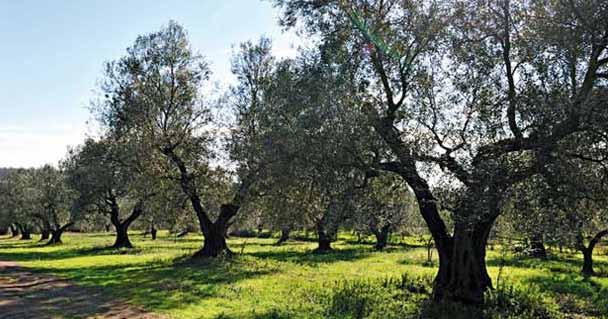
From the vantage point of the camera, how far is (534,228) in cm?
1282

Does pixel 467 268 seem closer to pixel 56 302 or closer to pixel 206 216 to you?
pixel 56 302

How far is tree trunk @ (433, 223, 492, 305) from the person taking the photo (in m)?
16.1

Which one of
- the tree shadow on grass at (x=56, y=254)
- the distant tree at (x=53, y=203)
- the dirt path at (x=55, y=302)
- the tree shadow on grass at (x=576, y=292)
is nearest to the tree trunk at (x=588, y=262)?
the tree shadow on grass at (x=576, y=292)

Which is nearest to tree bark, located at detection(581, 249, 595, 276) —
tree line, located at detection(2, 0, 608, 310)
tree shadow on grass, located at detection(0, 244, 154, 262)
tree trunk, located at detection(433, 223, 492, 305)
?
tree line, located at detection(2, 0, 608, 310)

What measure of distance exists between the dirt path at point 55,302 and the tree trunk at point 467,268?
9.30 m

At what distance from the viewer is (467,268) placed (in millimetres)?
16156

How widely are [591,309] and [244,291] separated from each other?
1241cm

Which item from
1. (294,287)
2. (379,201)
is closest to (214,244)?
(294,287)

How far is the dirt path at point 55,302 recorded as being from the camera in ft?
47.2

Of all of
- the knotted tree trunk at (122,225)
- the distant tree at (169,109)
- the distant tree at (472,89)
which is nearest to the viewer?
the distant tree at (472,89)

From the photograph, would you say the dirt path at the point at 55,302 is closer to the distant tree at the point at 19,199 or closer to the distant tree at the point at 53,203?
the distant tree at the point at 53,203

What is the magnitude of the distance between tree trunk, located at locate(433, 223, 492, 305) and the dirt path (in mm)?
9303

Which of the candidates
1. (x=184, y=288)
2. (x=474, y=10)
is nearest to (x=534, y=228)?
(x=474, y=10)

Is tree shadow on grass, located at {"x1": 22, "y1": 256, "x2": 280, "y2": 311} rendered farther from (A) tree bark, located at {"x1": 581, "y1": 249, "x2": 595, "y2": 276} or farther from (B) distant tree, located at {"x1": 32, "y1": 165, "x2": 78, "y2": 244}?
(B) distant tree, located at {"x1": 32, "y1": 165, "x2": 78, "y2": 244}
